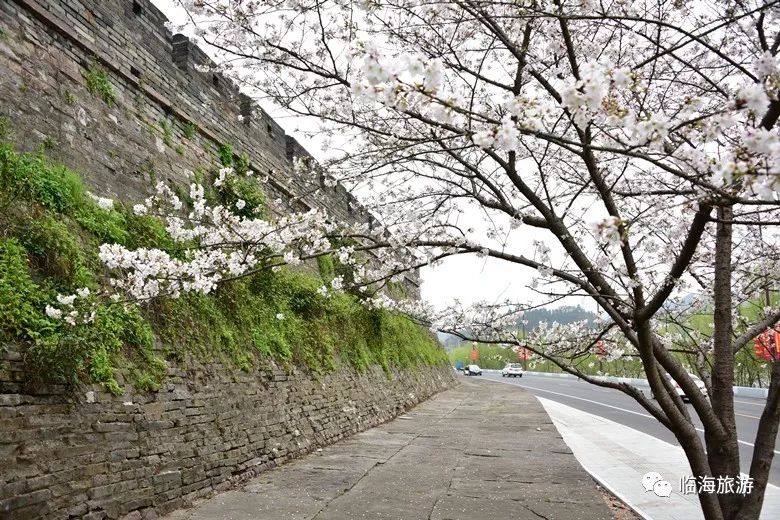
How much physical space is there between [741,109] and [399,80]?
4.19 ft

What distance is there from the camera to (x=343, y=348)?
37.6 ft

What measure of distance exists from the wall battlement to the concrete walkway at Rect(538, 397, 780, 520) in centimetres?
364

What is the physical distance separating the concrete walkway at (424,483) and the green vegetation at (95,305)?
1.57 metres

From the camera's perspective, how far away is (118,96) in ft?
22.6

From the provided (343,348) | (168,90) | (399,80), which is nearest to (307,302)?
(343,348)

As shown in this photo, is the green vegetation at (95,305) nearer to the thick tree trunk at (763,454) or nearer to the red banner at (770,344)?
the thick tree trunk at (763,454)

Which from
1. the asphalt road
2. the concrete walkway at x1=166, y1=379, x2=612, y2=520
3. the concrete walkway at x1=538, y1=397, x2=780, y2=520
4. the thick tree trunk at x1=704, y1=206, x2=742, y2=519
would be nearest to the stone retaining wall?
the concrete walkway at x1=166, y1=379, x2=612, y2=520

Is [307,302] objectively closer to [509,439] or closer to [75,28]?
[509,439]

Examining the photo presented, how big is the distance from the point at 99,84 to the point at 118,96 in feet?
1.31

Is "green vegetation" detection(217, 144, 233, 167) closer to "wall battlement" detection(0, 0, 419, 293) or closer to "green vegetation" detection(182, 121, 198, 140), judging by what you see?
"wall battlement" detection(0, 0, 419, 293)

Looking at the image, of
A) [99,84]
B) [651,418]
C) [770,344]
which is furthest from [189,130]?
[651,418]

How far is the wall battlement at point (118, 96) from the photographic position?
17.7ft

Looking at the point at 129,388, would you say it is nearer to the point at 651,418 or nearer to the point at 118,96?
the point at 118,96

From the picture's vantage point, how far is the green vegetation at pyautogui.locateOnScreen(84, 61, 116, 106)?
6352 millimetres
